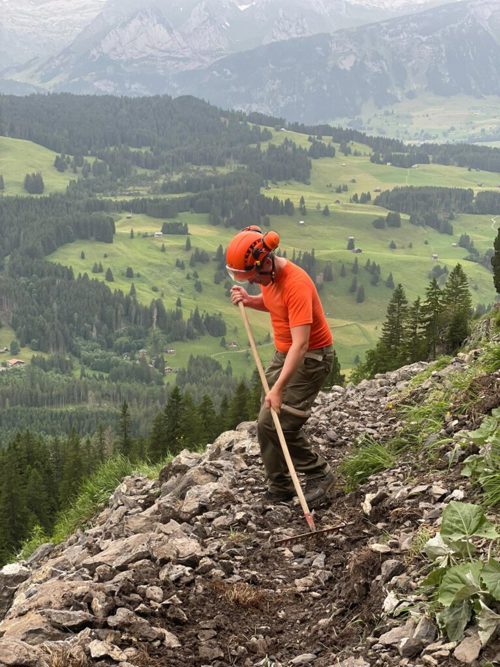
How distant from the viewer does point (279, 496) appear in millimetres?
12648

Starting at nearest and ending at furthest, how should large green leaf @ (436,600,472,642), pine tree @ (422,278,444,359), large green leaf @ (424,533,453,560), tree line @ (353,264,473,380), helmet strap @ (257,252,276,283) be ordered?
large green leaf @ (436,600,472,642) → large green leaf @ (424,533,453,560) → helmet strap @ (257,252,276,283) → tree line @ (353,264,473,380) → pine tree @ (422,278,444,359)

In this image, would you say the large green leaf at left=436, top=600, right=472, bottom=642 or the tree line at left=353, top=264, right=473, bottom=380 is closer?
the large green leaf at left=436, top=600, right=472, bottom=642

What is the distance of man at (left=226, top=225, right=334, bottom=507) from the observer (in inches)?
435

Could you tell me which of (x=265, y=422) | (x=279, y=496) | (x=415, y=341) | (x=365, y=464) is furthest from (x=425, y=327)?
(x=265, y=422)

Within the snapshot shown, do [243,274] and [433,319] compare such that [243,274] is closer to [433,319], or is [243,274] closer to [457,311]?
[457,311]

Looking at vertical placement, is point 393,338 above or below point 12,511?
above

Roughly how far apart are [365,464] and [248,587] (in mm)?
3772

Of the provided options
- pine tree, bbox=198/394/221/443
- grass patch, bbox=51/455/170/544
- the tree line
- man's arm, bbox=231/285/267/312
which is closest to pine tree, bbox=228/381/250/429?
pine tree, bbox=198/394/221/443

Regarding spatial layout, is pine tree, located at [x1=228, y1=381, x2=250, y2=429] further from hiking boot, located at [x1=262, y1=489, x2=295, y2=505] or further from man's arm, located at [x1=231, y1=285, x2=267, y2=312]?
man's arm, located at [x1=231, y1=285, x2=267, y2=312]

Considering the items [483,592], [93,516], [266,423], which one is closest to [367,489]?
[266,423]

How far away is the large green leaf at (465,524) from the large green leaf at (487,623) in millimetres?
1100

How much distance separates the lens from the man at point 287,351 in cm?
1104

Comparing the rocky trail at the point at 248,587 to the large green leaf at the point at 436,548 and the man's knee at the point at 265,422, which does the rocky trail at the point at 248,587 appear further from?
the man's knee at the point at 265,422

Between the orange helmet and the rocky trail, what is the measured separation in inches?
151
